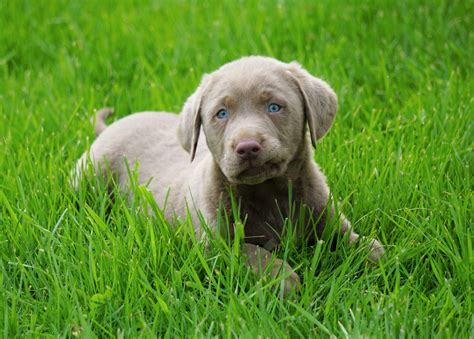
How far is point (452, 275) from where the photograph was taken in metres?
3.53

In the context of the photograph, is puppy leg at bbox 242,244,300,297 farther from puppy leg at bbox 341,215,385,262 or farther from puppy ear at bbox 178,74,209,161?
puppy ear at bbox 178,74,209,161

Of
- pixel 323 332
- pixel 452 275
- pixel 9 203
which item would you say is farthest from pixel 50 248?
pixel 452 275

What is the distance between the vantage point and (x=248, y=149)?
3561 millimetres

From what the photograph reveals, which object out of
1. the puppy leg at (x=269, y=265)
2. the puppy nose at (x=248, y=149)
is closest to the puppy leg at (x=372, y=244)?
the puppy leg at (x=269, y=265)

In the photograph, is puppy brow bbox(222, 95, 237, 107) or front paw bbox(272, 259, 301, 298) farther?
puppy brow bbox(222, 95, 237, 107)

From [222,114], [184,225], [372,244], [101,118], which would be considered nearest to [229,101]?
[222,114]

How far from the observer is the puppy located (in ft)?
12.1

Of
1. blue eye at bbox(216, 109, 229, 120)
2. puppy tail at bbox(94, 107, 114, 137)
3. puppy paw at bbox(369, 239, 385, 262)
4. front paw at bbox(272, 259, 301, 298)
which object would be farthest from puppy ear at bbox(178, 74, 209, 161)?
puppy tail at bbox(94, 107, 114, 137)

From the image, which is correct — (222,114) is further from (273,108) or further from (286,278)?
(286,278)

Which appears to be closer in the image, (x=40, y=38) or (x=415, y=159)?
(x=415, y=159)

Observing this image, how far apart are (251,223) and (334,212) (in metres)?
0.42

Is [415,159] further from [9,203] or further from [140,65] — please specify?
[140,65]

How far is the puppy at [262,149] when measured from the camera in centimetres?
368

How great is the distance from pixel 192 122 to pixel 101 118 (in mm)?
1796
